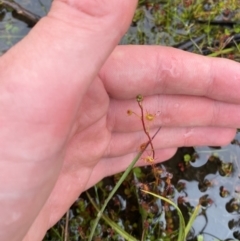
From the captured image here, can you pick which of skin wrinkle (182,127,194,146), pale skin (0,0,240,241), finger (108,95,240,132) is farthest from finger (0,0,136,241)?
skin wrinkle (182,127,194,146)

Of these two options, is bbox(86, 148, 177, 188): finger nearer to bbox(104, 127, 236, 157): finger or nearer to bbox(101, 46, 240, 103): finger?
bbox(104, 127, 236, 157): finger

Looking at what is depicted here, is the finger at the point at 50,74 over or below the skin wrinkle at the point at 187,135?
over

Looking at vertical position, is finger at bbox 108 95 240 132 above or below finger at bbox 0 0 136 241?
below

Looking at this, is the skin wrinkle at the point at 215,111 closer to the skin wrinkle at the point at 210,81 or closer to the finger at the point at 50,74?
the skin wrinkle at the point at 210,81

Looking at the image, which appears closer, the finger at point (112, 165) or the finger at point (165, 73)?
the finger at point (165, 73)

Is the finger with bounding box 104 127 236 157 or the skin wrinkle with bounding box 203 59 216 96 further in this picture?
the finger with bounding box 104 127 236 157

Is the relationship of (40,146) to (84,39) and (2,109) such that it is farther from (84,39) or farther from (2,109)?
(84,39)

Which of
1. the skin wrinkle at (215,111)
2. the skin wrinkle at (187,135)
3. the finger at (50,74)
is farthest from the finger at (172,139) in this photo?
the finger at (50,74)

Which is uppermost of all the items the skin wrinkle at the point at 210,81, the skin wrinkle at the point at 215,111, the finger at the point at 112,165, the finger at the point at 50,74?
the finger at the point at 50,74
